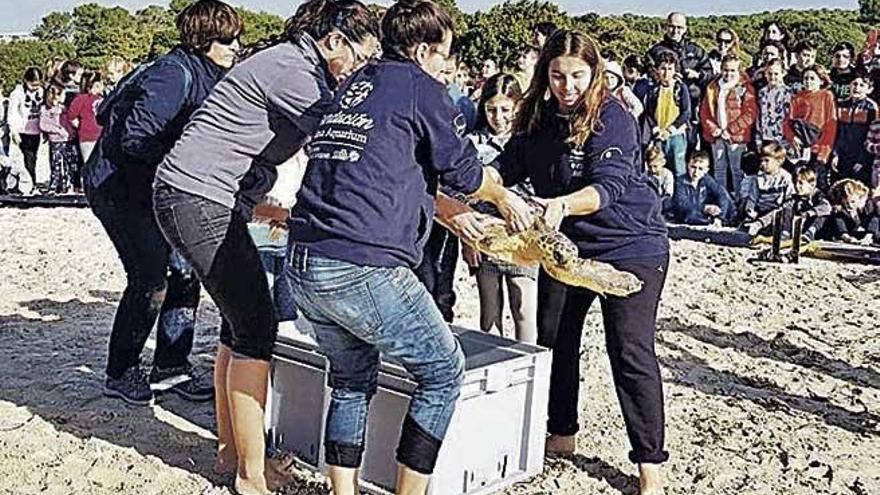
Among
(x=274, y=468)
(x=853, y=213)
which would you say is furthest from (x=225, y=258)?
(x=853, y=213)

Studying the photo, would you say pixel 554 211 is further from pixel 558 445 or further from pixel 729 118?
pixel 729 118

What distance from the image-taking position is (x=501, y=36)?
2505 cm

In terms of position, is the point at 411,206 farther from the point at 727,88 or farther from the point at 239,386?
the point at 727,88

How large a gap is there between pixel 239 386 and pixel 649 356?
149cm

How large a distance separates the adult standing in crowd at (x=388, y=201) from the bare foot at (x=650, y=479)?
1061mm

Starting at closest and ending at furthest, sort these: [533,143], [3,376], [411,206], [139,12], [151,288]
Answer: [411,206], [533,143], [151,288], [3,376], [139,12]

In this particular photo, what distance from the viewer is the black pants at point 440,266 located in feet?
18.3

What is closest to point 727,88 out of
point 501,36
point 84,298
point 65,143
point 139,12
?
point 84,298

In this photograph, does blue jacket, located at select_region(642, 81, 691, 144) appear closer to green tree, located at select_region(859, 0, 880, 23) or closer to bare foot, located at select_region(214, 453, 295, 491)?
bare foot, located at select_region(214, 453, 295, 491)

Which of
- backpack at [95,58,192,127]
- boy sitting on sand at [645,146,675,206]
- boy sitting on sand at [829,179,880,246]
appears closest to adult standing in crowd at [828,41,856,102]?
boy sitting on sand at [829,179,880,246]

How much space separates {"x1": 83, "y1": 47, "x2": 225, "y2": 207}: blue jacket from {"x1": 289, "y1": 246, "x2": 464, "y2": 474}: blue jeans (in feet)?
4.51

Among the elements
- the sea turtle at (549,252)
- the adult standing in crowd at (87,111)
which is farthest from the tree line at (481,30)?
the sea turtle at (549,252)

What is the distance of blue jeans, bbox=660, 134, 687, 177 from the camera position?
11.8m

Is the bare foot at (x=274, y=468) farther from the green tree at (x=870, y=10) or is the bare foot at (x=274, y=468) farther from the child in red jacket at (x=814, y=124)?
the green tree at (x=870, y=10)
